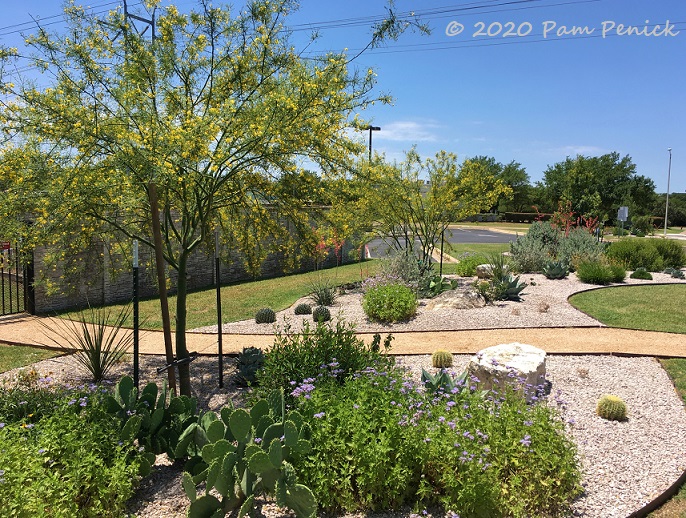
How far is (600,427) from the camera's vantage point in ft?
Result: 16.8

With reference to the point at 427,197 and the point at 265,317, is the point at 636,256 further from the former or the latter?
the point at 265,317

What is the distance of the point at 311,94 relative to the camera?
18.1ft

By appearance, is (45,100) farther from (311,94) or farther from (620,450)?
(620,450)

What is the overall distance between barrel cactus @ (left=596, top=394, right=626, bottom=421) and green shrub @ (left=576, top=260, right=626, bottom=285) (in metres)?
10.2

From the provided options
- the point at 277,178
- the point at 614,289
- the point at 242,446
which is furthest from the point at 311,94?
the point at 614,289

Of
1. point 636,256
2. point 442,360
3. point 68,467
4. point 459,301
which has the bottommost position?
point 442,360

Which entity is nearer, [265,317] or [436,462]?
[436,462]

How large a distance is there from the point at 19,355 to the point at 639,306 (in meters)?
12.4

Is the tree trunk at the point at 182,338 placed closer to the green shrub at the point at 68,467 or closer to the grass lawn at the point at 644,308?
the green shrub at the point at 68,467

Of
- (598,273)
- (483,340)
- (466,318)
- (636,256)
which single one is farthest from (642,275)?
(483,340)

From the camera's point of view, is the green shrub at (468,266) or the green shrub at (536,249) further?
the green shrub at (536,249)

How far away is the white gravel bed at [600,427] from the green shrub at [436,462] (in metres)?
0.24

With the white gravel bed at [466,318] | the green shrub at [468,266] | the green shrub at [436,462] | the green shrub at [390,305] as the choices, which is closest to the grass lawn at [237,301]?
the white gravel bed at [466,318]

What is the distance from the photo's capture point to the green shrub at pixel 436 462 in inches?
138
